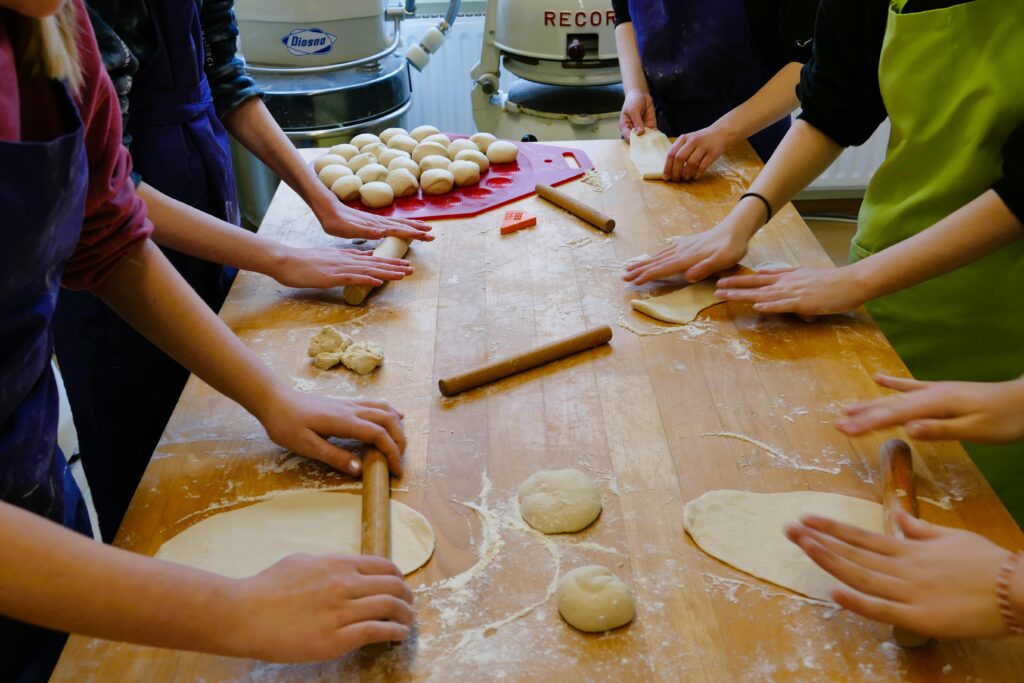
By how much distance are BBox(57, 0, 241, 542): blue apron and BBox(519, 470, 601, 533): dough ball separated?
924mm

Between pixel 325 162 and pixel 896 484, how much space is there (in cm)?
148

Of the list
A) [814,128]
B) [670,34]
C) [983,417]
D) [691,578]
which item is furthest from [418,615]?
[670,34]

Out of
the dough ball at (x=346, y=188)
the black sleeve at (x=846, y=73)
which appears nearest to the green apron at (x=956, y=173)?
the black sleeve at (x=846, y=73)

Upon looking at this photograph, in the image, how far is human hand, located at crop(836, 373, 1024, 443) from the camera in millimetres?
1029

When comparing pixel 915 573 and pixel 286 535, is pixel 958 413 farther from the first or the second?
pixel 286 535

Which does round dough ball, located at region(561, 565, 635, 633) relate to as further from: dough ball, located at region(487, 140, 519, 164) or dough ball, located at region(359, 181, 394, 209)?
dough ball, located at region(487, 140, 519, 164)

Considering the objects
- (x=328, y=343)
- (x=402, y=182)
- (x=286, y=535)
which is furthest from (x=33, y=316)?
(x=402, y=182)

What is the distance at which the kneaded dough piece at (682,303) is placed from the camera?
1.48 m

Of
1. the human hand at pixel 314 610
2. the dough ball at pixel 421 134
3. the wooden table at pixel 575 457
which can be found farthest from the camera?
the dough ball at pixel 421 134

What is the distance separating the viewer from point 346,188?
190cm

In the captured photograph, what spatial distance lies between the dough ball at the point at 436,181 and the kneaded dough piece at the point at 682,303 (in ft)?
2.09

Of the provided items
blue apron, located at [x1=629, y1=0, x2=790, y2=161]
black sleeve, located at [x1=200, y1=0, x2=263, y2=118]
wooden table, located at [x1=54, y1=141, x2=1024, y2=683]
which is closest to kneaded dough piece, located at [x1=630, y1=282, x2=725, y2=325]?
wooden table, located at [x1=54, y1=141, x2=1024, y2=683]

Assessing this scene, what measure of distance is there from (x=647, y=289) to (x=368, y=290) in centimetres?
53

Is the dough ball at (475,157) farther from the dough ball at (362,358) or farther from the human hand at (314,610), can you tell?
the human hand at (314,610)
